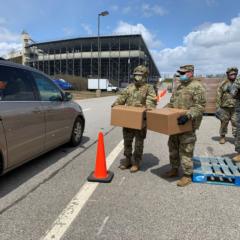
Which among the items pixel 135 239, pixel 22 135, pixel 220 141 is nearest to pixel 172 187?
pixel 135 239

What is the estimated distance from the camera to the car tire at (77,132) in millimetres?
7265

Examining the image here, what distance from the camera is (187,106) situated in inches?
187

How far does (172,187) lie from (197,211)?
89 cm

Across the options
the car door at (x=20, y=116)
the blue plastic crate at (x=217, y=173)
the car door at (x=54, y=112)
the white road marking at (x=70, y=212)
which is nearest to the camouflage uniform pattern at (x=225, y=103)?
the blue plastic crate at (x=217, y=173)

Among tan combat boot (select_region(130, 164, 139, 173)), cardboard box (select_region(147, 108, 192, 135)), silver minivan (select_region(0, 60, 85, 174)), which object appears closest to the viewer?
silver minivan (select_region(0, 60, 85, 174))

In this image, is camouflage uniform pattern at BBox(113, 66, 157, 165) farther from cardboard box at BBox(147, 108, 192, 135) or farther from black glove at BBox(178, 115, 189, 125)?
black glove at BBox(178, 115, 189, 125)

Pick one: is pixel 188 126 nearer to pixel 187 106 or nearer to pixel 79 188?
pixel 187 106

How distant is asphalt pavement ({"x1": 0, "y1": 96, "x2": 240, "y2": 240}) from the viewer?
332cm

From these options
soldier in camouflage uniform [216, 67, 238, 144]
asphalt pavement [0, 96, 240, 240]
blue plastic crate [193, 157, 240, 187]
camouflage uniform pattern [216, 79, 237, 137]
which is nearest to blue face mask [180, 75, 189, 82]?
blue plastic crate [193, 157, 240, 187]

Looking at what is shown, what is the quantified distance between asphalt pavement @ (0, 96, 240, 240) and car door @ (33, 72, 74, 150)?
0.56 metres

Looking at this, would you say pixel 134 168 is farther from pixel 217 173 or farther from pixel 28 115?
pixel 28 115

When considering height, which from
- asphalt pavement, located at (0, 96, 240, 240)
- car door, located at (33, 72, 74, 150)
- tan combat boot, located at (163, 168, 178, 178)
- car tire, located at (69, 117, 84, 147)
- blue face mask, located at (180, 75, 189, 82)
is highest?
blue face mask, located at (180, 75, 189, 82)

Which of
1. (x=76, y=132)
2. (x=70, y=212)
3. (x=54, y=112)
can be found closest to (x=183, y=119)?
(x=70, y=212)

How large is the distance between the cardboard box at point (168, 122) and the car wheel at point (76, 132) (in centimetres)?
288
